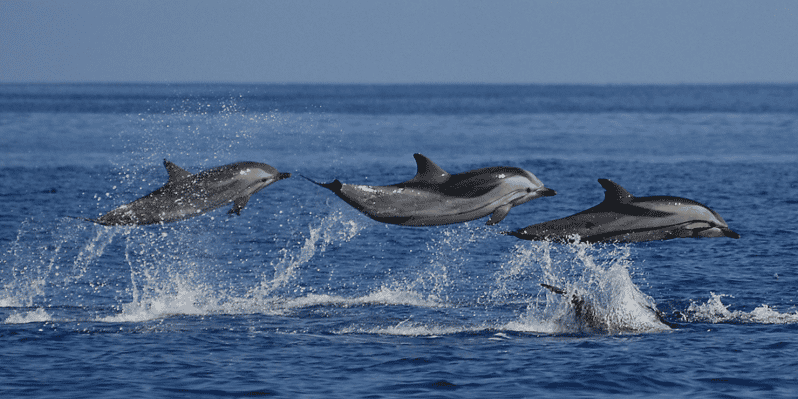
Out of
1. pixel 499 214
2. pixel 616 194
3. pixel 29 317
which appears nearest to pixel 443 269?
pixel 29 317

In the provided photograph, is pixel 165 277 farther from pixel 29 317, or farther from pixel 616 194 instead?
pixel 616 194

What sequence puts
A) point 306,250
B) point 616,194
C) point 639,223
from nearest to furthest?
point 639,223, point 616,194, point 306,250

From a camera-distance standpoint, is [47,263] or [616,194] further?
[47,263]

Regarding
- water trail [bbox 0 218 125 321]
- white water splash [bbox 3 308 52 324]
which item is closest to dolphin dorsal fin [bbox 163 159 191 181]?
white water splash [bbox 3 308 52 324]

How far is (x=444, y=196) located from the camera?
16.9 m

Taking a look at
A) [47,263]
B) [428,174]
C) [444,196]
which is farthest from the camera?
[47,263]

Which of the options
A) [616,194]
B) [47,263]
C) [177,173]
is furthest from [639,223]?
[47,263]

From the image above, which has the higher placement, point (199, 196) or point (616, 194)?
point (616, 194)

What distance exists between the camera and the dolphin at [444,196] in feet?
54.0

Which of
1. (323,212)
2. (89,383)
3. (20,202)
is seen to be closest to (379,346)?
(89,383)

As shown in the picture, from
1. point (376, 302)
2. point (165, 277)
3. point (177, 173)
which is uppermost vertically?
point (177, 173)

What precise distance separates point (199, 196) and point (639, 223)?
24.0 feet

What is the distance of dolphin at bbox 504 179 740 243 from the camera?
17031 millimetres

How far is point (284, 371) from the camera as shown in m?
18.8
